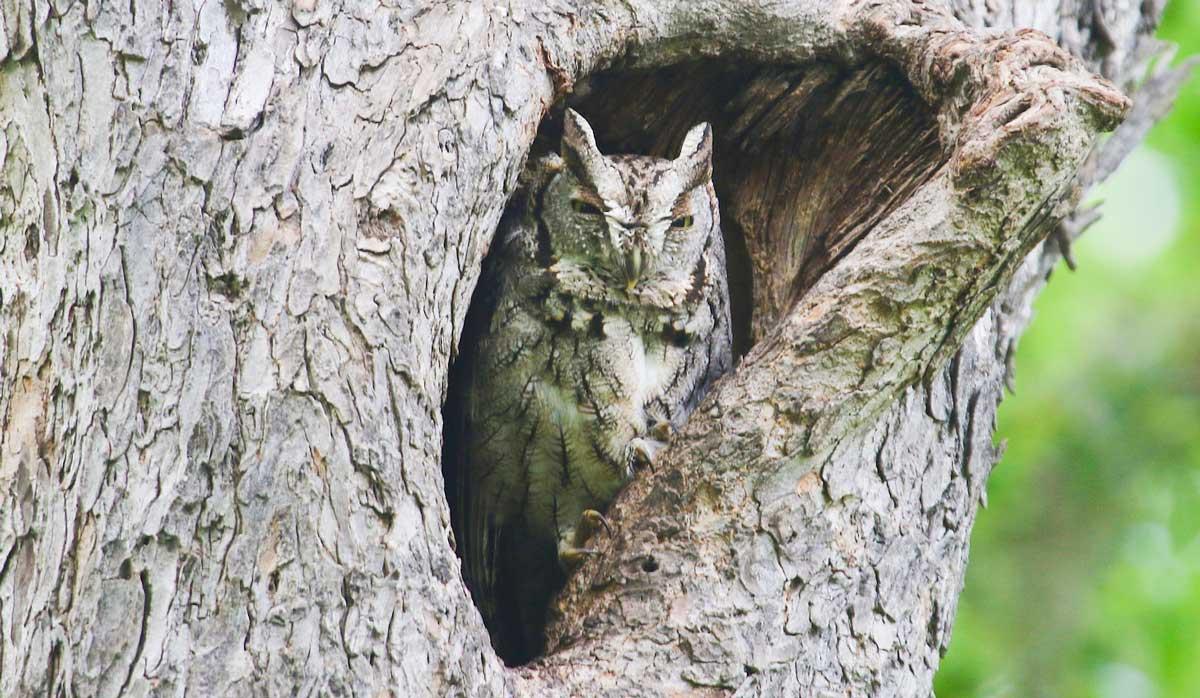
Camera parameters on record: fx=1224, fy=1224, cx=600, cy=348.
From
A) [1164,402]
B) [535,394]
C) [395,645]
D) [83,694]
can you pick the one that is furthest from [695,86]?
[1164,402]

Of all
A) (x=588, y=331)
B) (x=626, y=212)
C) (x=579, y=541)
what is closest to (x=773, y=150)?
(x=626, y=212)

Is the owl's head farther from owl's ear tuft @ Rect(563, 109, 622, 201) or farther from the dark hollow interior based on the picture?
the dark hollow interior

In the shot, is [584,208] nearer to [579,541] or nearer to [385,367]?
[579,541]

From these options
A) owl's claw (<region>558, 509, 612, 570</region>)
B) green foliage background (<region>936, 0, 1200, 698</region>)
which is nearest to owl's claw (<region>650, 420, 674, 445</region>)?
owl's claw (<region>558, 509, 612, 570</region>)

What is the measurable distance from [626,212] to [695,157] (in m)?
0.21

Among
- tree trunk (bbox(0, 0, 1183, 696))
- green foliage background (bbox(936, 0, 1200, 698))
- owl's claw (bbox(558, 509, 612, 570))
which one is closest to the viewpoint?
tree trunk (bbox(0, 0, 1183, 696))

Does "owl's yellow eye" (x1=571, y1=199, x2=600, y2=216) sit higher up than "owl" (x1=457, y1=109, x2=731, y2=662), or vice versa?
"owl's yellow eye" (x1=571, y1=199, x2=600, y2=216)

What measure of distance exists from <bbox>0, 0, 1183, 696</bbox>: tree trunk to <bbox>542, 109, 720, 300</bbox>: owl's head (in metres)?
0.21

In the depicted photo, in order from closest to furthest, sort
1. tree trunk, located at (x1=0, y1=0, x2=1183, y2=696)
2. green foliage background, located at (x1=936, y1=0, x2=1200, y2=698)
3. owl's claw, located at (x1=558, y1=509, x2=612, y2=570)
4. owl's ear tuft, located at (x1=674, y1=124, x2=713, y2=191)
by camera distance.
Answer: tree trunk, located at (x1=0, y1=0, x2=1183, y2=696) → owl's claw, located at (x1=558, y1=509, x2=612, y2=570) → owl's ear tuft, located at (x1=674, y1=124, x2=713, y2=191) → green foliage background, located at (x1=936, y1=0, x2=1200, y2=698)

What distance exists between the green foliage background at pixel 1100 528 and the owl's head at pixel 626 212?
7.16 feet

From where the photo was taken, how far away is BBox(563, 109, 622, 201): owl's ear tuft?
261cm

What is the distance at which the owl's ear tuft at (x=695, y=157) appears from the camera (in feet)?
8.75

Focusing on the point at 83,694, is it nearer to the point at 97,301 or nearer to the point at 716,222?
the point at 97,301

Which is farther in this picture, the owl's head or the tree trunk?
the owl's head
